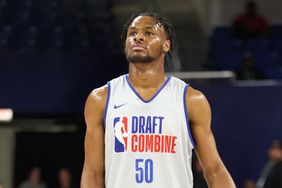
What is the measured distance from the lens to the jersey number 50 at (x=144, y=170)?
3.33 metres

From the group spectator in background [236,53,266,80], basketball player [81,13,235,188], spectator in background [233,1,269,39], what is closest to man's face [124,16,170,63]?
basketball player [81,13,235,188]

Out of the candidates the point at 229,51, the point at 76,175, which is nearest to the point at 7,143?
the point at 76,175

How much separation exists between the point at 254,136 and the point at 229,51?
2388 millimetres

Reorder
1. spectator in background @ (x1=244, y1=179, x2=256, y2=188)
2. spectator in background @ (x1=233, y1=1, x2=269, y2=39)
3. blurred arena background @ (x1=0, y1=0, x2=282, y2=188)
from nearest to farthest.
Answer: spectator in background @ (x1=244, y1=179, x2=256, y2=188) → blurred arena background @ (x1=0, y1=0, x2=282, y2=188) → spectator in background @ (x1=233, y1=1, x2=269, y2=39)

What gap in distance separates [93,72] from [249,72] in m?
2.41

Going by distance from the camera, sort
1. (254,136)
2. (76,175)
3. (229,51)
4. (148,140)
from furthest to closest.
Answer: (76,175), (229,51), (254,136), (148,140)

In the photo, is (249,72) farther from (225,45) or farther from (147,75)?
(147,75)

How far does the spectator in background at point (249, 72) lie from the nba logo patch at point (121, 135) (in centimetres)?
730

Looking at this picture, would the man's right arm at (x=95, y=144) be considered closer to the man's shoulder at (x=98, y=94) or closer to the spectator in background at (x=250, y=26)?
Result: the man's shoulder at (x=98, y=94)

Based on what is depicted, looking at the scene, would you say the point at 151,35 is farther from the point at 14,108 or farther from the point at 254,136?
the point at 14,108

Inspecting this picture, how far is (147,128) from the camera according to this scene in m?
3.37

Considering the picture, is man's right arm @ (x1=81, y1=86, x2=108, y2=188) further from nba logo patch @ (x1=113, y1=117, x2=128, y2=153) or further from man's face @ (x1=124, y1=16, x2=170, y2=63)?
man's face @ (x1=124, y1=16, x2=170, y2=63)

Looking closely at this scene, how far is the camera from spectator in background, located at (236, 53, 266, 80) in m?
10.5

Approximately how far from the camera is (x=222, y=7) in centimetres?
1407
